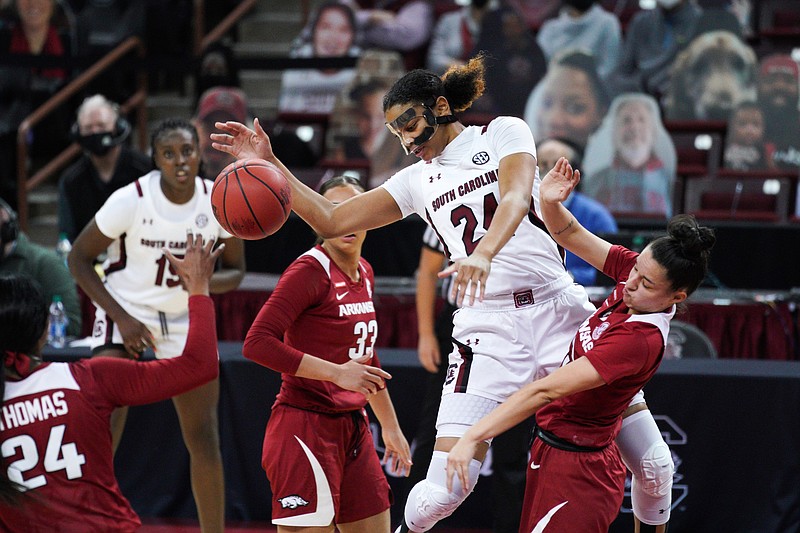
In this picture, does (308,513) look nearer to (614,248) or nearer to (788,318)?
(614,248)

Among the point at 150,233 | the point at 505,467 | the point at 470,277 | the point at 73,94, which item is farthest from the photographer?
the point at 73,94

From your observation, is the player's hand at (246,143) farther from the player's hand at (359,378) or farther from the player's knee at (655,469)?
the player's knee at (655,469)

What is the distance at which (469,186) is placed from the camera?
3.36 metres

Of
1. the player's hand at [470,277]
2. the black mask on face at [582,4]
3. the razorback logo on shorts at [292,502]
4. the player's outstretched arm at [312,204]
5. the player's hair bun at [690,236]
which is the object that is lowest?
→ the razorback logo on shorts at [292,502]

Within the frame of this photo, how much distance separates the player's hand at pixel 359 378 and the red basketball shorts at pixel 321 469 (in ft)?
0.90

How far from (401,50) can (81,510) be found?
25.1 feet

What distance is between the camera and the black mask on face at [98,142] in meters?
6.26

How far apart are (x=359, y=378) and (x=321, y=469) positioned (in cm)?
36

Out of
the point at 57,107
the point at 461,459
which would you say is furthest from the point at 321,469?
the point at 57,107

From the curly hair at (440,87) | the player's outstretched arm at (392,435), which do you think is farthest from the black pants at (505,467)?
the curly hair at (440,87)

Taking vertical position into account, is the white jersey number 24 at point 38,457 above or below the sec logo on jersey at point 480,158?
below

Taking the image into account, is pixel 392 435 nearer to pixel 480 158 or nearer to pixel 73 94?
pixel 480 158

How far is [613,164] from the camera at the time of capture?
8.30 m

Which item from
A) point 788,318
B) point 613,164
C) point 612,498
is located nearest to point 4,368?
point 612,498
